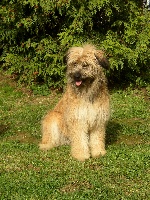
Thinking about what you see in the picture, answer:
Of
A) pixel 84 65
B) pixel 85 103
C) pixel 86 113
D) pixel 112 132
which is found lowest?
pixel 112 132

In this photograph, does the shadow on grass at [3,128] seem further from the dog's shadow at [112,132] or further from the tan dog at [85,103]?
the dog's shadow at [112,132]

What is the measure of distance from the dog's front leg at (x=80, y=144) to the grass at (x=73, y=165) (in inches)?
5.3

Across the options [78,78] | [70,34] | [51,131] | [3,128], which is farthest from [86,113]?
[70,34]

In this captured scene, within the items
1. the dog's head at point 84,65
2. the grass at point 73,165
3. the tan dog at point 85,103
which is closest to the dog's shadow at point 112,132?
the grass at point 73,165

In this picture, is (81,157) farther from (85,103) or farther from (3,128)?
(3,128)

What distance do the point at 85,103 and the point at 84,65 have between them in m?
0.66

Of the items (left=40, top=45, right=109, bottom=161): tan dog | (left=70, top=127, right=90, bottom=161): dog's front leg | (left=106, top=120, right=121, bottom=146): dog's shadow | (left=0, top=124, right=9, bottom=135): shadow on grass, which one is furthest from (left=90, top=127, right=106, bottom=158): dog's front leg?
(left=0, top=124, right=9, bottom=135): shadow on grass

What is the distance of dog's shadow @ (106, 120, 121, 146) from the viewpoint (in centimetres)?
773

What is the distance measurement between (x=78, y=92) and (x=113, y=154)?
1.19 m

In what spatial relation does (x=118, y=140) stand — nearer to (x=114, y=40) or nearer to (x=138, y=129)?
(x=138, y=129)

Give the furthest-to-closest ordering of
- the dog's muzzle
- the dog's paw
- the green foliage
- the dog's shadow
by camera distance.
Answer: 1. the green foliage
2. the dog's shadow
3. the dog's paw
4. the dog's muzzle

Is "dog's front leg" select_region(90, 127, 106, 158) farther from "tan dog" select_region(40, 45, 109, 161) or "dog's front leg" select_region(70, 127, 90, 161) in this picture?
"dog's front leg" select_region(70, 127, 90, 161)

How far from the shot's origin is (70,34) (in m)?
11.0

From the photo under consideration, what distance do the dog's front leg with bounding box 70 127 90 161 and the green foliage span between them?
441 centimetres
